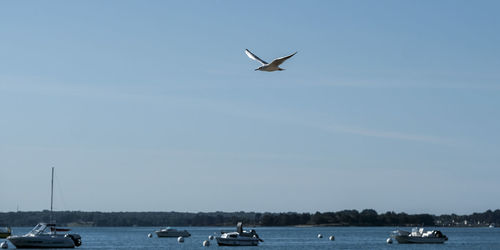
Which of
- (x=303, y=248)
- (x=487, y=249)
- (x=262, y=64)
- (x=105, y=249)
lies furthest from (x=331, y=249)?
(x=262, y=64)

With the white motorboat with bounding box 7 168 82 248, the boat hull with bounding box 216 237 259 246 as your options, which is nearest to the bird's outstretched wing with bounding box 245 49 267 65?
the white motorboat with bounding box 7 168 82 248

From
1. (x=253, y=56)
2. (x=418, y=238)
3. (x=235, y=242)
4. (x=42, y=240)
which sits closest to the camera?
(x=253, y=56)

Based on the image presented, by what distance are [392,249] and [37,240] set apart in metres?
54.3

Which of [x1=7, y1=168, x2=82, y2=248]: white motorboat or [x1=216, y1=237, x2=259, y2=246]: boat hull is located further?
[x1=216, y1=237, x2=259, y2=246]: boat hull

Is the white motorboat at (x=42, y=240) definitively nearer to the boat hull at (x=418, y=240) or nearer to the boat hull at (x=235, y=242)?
the boat hull at (x=235, y=242)

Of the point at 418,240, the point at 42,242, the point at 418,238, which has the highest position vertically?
the point at 418,238

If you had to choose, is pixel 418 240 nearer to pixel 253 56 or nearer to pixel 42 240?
pixel 42 240

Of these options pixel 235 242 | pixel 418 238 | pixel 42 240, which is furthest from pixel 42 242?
pixel 418 238

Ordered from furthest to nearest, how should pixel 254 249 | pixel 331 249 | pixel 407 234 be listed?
1. pixel 407 234
2. pixel 331 249
3. pixel 254 249

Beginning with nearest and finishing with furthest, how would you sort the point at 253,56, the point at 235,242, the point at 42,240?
the point at 253,56, the point at 42,240, the point at 235,242

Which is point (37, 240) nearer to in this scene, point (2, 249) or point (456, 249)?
point (2, 249)

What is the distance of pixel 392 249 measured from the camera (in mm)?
140500

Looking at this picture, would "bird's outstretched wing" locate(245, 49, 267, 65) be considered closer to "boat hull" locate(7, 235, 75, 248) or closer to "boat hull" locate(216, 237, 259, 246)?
"boat hull" locate(7, 235, 75, 248)

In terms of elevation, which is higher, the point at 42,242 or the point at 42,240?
the point at 42,240
